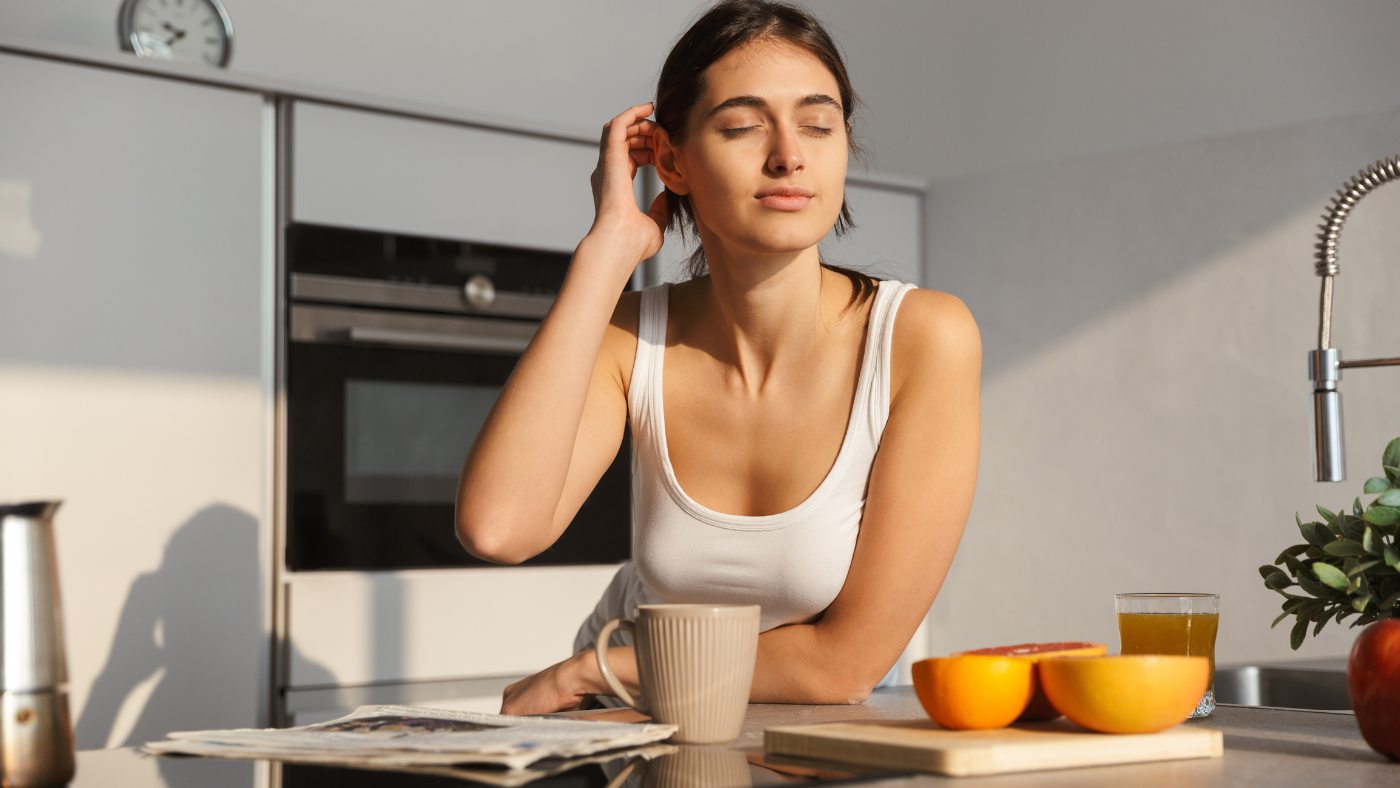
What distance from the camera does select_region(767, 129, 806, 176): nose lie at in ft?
4.02

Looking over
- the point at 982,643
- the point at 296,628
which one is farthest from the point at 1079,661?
the point at 982,643

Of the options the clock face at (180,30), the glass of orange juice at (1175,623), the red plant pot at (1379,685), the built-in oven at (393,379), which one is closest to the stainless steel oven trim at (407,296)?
the built-in oven at (393,379)

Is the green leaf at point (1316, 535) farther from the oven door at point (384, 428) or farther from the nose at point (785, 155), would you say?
the oven door at point (384, 428)

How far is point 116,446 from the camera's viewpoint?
2178 mm

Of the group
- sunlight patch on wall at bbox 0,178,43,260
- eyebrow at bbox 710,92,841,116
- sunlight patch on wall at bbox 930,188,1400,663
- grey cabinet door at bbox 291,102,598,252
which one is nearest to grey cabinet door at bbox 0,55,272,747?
sunlight patch on wall at bbox 0,178,43,260

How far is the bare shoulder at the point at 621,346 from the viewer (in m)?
1.46

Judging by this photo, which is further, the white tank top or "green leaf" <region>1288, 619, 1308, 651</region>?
the white tank top

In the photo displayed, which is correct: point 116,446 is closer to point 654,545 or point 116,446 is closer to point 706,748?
point 654,545

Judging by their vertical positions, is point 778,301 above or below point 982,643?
above

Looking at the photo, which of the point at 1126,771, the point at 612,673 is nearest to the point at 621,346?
the point at 612,673

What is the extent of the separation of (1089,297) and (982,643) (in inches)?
35.3

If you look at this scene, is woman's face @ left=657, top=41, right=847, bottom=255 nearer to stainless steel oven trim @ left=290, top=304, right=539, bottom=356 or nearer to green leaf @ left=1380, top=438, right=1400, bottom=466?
green leaf @ left=1380, top=438, right=1400, bottom=466

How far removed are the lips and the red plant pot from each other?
67cm

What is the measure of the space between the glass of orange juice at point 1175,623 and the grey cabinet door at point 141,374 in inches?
68.5
